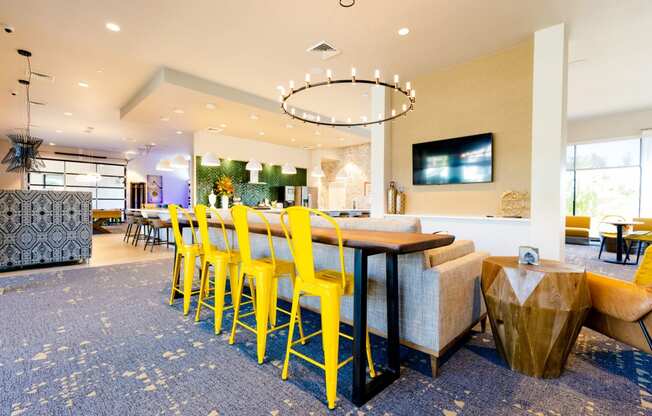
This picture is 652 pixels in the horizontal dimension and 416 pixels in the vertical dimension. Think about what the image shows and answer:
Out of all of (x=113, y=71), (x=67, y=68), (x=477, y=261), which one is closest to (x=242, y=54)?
(x=113, y=71)

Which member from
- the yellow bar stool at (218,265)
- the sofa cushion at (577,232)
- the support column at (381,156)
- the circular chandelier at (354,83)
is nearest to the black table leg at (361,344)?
the yellow bar stool at (218,265)

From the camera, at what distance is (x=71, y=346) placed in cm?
239

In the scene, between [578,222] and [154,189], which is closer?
[578,222]

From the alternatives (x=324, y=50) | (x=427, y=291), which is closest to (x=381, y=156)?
(x=324, y=50)

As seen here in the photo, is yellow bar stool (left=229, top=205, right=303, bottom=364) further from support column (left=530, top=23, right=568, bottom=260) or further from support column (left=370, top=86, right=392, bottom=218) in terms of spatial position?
support column (left=370, top=86, right=392, bottom=218)

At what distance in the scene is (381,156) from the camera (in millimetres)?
5832

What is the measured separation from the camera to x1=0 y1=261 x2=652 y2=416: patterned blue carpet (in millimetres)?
1688

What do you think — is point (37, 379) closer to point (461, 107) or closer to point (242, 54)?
point (242, 54)

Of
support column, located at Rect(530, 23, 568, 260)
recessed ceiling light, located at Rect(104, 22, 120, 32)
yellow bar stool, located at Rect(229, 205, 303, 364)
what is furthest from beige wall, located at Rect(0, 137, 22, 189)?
support column, located at Rect(530, 23, 568, 260)

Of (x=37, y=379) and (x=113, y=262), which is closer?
(x=37, y=379)

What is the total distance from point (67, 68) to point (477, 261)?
685 centimetres

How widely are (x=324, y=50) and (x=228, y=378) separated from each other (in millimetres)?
4502

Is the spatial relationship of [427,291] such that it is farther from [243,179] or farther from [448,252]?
[243,179]

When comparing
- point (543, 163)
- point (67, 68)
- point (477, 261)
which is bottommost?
Result: point (477, 261)
